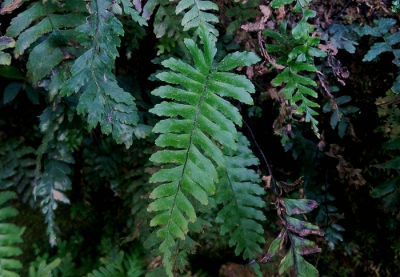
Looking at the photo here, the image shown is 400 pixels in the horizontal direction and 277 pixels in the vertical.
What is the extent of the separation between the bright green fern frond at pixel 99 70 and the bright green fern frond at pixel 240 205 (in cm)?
61

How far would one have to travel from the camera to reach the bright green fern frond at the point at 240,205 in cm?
160

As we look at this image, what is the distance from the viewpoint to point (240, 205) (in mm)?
1641

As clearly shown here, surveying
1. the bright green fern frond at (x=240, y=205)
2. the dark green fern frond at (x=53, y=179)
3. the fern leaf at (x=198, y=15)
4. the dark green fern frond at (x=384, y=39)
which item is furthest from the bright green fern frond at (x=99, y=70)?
the dark green fern frond at (x=384, y=39)

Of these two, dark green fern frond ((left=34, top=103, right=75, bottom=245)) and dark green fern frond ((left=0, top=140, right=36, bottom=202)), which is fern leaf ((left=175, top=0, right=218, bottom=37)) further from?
dark green fern frond ((left=0, top=140, right=36, bottom=202))

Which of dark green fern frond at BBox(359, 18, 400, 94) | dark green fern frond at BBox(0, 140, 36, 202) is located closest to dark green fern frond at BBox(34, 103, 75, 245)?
dark green fern frond at BBox(0, 140, 36, 202)

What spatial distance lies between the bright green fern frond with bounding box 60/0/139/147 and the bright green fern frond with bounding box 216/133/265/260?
613mm

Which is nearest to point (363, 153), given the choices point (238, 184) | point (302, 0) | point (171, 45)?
point (238, 184)

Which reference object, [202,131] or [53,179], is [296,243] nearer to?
[202,131]

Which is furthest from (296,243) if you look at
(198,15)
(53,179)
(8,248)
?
(53,179)

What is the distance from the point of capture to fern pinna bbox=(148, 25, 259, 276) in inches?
48.9

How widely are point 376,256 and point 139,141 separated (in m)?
1.79

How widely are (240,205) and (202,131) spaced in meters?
0.45

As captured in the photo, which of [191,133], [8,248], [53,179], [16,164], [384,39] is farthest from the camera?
[16,164]

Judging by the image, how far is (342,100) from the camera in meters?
1.92
